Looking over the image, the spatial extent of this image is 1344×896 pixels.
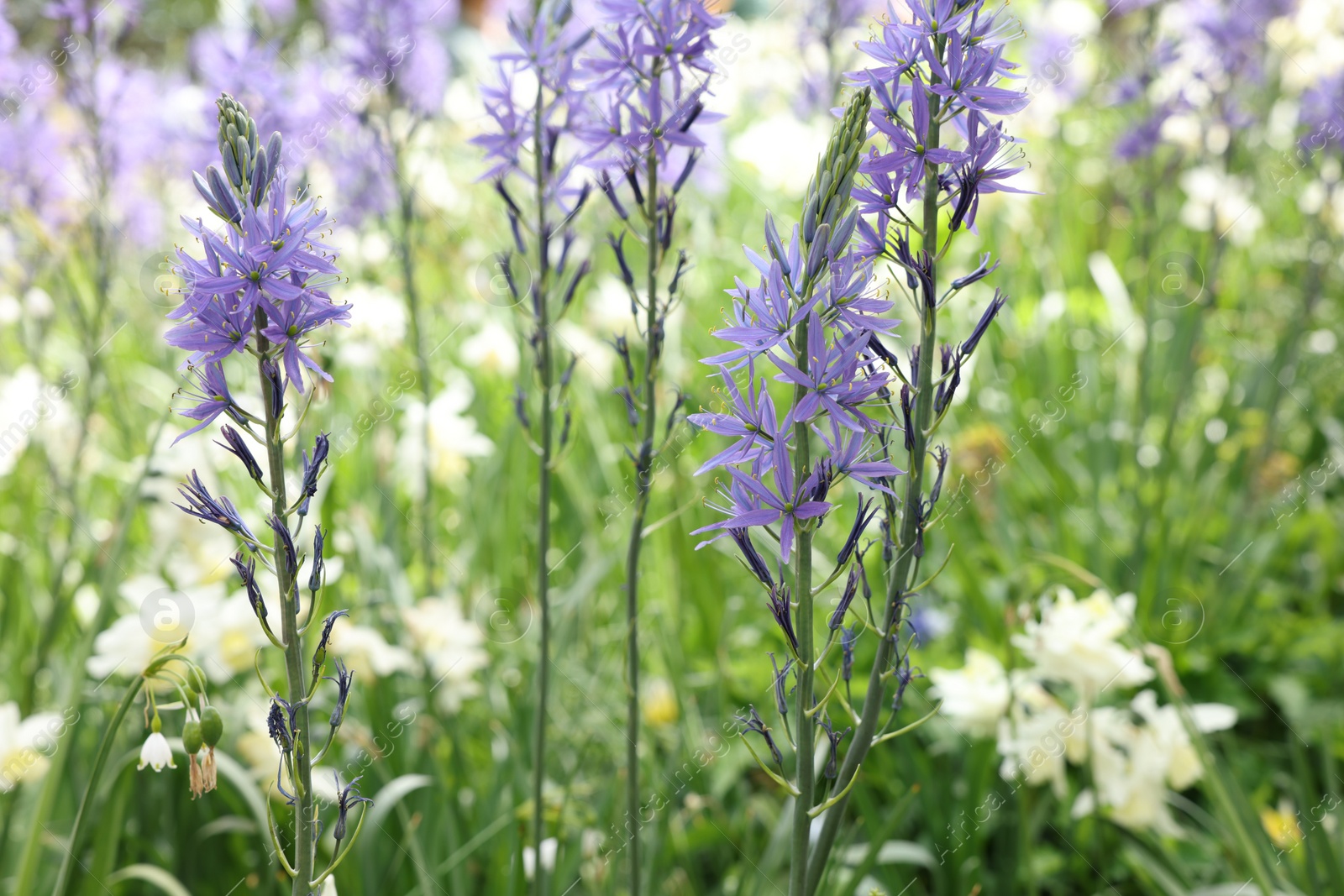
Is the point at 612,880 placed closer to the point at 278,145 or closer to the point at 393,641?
the point at 393,641

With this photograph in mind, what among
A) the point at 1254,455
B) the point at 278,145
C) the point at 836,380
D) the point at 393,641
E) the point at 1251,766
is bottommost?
the point at 1251,766

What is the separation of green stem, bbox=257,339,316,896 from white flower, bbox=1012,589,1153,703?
6.30ft

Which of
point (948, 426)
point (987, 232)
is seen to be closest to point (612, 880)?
point (948, 426)

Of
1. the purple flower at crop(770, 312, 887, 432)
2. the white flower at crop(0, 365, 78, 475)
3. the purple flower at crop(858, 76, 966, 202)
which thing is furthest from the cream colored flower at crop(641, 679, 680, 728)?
the white flower at crop(0, 365, 78, 475)

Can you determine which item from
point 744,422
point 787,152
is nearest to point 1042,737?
point 744,422

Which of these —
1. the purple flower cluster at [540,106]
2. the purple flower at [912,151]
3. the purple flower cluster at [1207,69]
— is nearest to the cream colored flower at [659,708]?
the purple flower cluster at [540,106]

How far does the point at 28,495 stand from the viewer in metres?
4.70

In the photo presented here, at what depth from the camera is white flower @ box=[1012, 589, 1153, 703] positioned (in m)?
2.53

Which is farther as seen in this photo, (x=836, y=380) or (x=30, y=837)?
(x=30, y=837)

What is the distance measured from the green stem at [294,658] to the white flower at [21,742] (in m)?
1.63

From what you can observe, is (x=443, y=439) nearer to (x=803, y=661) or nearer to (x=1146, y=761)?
(x=803, y=661)

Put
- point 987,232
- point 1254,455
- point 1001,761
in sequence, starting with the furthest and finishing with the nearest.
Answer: point 987,232 < point 1254,455 < point 1001,761

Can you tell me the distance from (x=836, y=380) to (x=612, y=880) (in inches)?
68.1

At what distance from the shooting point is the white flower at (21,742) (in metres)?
2.55
